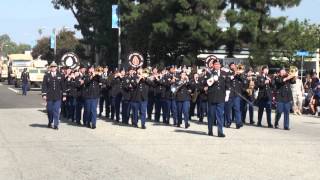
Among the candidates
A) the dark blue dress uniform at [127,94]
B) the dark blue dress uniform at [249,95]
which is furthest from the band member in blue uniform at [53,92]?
the dark blue dress uniform at [249,95]

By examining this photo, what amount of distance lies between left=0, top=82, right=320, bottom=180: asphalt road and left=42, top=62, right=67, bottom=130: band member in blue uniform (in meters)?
0.45

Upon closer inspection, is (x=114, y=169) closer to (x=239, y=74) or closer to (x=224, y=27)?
(x=239, y=74)

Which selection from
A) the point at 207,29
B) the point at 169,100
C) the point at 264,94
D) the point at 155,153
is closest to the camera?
the point at 155,153

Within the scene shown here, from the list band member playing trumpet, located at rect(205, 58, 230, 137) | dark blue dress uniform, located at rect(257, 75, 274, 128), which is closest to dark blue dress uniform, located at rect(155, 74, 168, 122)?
dark blue dress uniform, located at rect(257, 75, 274, 128)

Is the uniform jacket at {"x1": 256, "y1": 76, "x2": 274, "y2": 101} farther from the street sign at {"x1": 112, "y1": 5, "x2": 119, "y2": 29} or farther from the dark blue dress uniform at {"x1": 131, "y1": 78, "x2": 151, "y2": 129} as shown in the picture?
the street sign at {"x1": 112, "y1": 5, "x2": 119, "y2": 29}

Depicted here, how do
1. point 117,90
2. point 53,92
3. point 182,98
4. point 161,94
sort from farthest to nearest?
point 117,90
point 161,94
point 182,98
point 53,92

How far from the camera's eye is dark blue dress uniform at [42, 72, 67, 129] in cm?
1680

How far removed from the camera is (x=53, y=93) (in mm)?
16781

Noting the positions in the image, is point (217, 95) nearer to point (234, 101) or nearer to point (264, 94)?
point (234, 101)

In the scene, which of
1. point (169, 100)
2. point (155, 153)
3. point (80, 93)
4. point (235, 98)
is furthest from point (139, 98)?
point (155, 153)

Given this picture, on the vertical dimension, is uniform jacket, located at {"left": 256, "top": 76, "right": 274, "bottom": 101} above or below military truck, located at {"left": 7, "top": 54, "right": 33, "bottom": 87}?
below

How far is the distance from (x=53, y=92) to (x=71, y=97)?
350 centimetres

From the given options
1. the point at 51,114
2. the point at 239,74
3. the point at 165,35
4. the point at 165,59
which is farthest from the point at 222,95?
the point at 165,59

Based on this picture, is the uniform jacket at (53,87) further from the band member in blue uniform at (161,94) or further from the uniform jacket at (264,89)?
the uniform jacket at (264,89)
